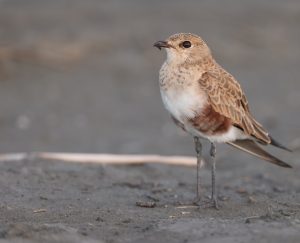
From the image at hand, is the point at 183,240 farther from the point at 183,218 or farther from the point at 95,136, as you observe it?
the point at 95,136

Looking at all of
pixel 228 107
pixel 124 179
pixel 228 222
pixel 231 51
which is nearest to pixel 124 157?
pixel 124 179

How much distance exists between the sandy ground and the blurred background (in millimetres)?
20

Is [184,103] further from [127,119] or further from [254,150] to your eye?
[127,119]

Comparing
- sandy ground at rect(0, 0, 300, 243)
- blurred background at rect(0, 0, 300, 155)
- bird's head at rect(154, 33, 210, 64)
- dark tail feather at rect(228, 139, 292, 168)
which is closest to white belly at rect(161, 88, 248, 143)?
bird's head at rect(154, 33, 210, 64)

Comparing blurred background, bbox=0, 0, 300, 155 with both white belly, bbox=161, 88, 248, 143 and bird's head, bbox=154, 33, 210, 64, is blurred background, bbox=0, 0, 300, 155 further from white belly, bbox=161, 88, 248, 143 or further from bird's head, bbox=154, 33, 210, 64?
white belly, bbox=161, 88, 248, 143

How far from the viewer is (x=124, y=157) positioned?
380 inches

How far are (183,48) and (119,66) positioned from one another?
6.33 meters

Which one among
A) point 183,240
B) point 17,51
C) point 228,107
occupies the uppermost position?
point 17,51

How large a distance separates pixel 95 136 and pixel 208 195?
3.93m

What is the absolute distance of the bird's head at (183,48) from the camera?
7680 millimetres

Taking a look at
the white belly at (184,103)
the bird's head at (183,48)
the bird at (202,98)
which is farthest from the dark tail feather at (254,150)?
the bird's head at (183,48)

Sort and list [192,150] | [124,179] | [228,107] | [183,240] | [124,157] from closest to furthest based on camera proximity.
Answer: [183,240]
[228,107]
[124,179]
[124,157]
[192,150]

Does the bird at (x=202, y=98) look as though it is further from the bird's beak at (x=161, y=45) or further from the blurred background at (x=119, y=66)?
the blurred background at (x=119, y=66)

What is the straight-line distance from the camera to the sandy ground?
668 cm
